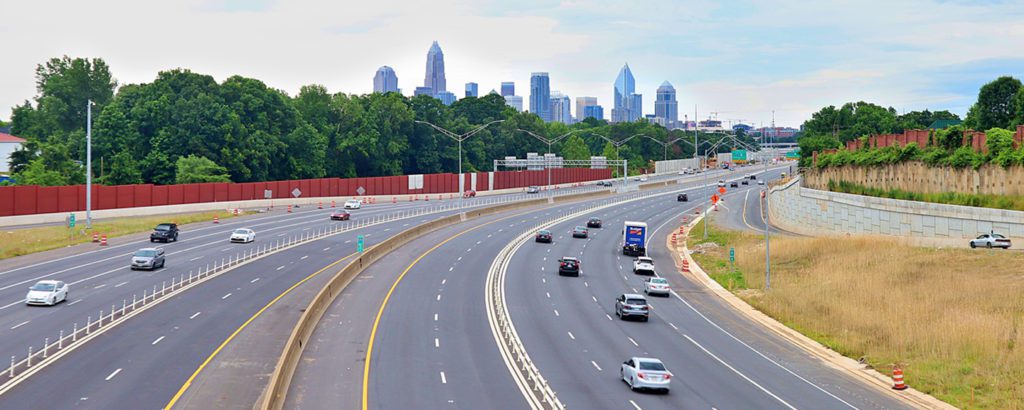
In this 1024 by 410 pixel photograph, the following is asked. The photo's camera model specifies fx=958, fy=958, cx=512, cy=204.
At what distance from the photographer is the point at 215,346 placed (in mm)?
38938

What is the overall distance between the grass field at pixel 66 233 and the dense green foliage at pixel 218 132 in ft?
74.6

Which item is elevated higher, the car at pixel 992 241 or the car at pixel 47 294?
the car at pixel 992 241

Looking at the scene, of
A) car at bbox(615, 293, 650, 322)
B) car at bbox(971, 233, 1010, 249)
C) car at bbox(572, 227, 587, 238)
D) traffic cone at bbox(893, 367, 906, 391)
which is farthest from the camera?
car at bbox(572, 227, 587, 238)

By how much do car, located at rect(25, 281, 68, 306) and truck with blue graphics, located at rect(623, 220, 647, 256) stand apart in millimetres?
46551

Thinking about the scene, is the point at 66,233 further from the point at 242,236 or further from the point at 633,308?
the point at 633,308

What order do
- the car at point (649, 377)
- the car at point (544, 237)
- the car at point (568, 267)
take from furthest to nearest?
the car at point (544, 237) → the car at point (568, 267) → the car at point (649, 377)

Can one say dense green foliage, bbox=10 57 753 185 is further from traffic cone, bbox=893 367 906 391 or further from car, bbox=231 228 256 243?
traffic cone, bbox=893 367 906 391

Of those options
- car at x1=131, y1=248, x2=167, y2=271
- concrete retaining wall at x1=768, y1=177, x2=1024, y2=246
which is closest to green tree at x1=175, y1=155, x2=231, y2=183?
car at x1=131, y1=248, x2=167, y2=271

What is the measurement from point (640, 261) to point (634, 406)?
40.4m

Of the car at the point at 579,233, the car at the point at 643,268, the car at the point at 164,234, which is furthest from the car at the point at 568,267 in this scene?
the car at the point at 164,234

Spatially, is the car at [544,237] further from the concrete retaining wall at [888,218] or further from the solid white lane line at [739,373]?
the solid white lane line at [739,373]

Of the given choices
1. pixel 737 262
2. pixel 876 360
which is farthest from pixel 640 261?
pixel 876 360

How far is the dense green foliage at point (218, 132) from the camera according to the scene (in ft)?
414

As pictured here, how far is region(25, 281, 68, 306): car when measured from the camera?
46.1 metres
